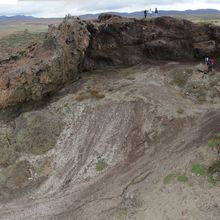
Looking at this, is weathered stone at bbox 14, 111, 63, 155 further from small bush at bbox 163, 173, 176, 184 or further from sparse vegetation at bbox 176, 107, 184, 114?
sparse vegetation at bbox 176, 107, 184, 114

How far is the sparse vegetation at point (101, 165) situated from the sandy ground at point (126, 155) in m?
0.18

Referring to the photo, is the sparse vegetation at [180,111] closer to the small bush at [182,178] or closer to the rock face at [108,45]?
the small bush at [182,178]

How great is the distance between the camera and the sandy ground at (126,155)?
29797 millimetres

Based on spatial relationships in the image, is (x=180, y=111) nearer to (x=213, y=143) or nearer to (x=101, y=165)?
(x=213, y=143)

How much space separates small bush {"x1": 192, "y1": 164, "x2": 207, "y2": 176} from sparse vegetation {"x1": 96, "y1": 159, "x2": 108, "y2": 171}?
305 inches

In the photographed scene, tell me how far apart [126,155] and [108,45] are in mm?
18197

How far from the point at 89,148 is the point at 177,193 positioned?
9.97 meters

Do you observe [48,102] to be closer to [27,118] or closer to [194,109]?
[27,118]

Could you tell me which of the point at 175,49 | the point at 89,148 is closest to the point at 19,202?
the point at 89,148

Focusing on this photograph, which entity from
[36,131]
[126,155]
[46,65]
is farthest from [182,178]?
[46,65]

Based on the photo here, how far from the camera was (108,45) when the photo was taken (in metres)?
48.8

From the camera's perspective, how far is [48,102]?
4303cm

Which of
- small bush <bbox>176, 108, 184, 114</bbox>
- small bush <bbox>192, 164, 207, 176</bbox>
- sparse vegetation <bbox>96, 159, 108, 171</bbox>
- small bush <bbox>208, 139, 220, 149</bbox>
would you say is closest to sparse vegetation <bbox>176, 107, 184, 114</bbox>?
small bush <bbox>176, 108, 184, 114</bbox>

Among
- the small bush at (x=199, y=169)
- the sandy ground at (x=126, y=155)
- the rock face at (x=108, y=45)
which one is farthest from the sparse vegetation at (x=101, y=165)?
the rock face at (x=108, y=45)
